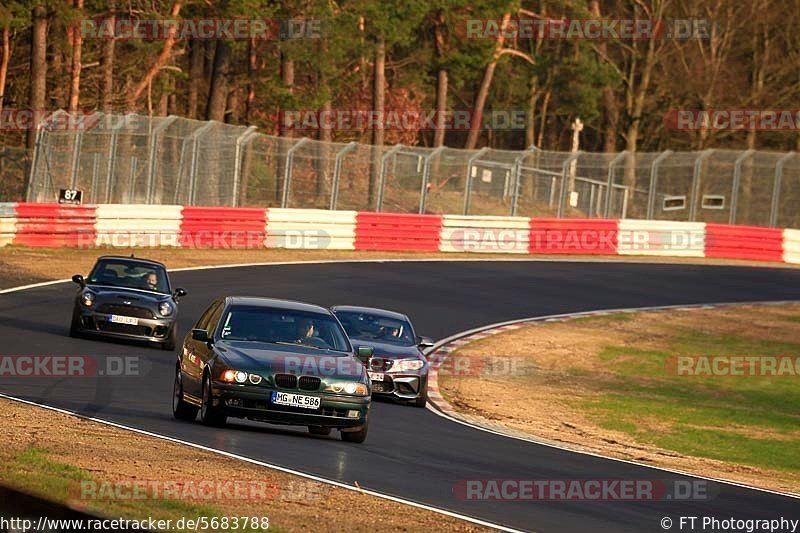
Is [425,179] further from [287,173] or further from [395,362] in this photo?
[395,362]

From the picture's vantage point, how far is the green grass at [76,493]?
382 inches

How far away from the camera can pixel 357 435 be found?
1467 cm

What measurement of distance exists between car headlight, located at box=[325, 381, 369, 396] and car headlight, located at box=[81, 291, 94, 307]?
27.7 feet

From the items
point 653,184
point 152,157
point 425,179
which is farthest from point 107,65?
point 653,184

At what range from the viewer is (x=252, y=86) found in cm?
→ 6381

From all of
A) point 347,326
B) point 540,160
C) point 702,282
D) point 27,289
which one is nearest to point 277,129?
point 540,160

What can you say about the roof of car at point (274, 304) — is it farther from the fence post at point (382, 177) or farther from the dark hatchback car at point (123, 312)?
the fence post at point (382, 177)

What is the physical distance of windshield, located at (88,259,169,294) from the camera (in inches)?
896

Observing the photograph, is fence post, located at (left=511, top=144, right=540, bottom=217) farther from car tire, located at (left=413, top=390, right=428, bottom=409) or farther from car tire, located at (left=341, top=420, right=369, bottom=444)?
car tire, located at (left=341, top=420, right=369, bottom=444)

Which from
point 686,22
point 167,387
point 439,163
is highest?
point 686,22

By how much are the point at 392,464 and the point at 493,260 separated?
2865 centimetres

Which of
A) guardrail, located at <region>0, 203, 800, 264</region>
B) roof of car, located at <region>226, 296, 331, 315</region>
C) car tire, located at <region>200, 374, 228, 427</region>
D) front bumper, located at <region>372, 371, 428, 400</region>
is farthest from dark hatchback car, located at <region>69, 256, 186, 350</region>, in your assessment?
guardrail, located at <region>0, 203, 800, 264</region>

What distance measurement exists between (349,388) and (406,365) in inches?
200

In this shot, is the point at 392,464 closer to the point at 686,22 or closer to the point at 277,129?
the point at 277,129
